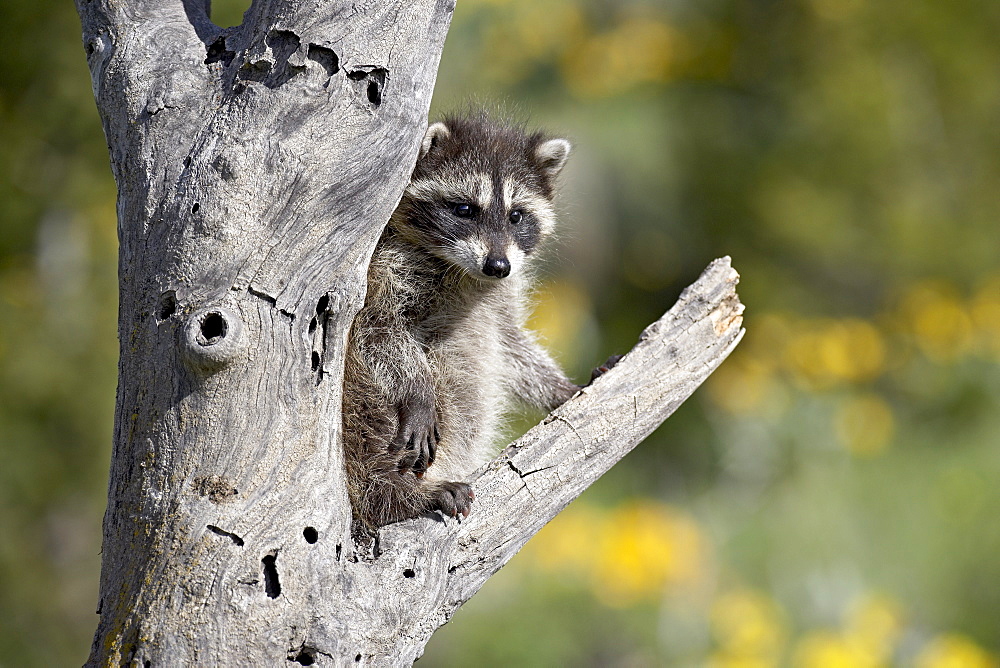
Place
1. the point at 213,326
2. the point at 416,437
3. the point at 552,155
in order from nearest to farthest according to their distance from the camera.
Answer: the point at 213,326, the point at 416,437, the point at 552,155

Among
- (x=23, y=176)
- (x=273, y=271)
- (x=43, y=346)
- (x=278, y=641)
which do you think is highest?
(x=23, y=176)

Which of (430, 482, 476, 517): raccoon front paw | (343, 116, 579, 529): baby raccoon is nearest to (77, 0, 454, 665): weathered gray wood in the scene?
(430, 482, 476, 517): raccoon front paw

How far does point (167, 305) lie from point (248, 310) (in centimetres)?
17

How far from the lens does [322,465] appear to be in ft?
7.48

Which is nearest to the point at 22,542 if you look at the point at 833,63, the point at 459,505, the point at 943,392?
the point at 459,505

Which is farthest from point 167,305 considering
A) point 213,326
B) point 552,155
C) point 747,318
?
point 747,318

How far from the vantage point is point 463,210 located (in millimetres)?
3512

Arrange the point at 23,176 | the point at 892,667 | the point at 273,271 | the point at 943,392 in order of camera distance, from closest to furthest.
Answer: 1. the point at 273,271
2. the point at 23,176
3. the point at 892,667
4. the point at 943,392

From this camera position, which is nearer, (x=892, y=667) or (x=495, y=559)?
(x=495, y=559)

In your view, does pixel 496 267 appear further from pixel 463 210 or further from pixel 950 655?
pixel 950 655

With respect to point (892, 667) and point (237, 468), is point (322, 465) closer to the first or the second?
point (237, 468)

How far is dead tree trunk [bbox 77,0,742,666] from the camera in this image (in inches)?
83.6

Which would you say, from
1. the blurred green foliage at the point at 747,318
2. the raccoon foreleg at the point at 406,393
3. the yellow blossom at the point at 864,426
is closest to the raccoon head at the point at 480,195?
the raccoon foreleg at the point at 406,393

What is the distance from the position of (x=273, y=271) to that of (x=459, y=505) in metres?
0.81
